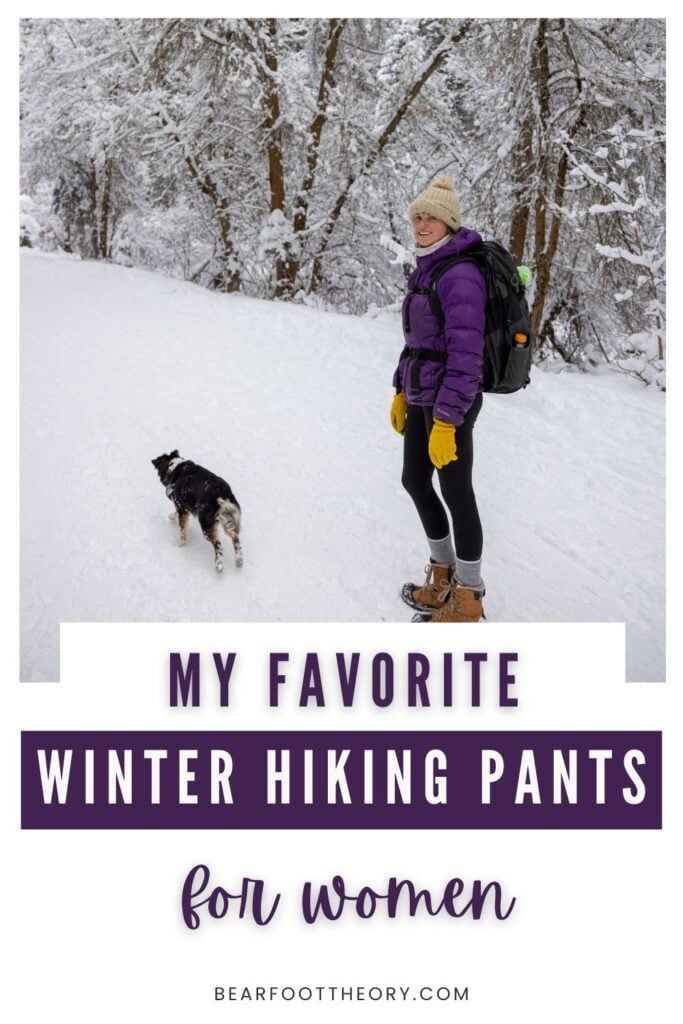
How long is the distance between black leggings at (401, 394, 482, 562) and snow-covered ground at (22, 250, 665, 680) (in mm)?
592

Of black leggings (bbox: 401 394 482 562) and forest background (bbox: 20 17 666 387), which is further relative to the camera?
forest background (bbox: 20 17 666 387)

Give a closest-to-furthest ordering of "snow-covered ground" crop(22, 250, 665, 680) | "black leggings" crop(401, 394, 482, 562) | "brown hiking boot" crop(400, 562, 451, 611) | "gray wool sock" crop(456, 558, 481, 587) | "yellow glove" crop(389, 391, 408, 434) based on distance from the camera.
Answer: "black leggings" crop(401, 394, 482, 562) < "gray wool sock" crop(456, 558, 481, 587) < "yellow glove" crop(389, 391, 408, 434) < "brown hiking boot" crop(400, 562, 451, 611) < "snow-covered ground" crop(22, 250, 665, 680)

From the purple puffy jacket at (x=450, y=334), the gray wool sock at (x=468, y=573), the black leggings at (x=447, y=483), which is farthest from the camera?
the gray wool sock at (x=468, y=573)

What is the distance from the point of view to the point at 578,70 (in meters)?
9.22

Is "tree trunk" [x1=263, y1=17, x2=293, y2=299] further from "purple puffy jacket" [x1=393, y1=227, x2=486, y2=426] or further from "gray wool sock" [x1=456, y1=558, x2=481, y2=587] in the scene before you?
"gray wool sock" [x1=456, y1=558, x2=481, y2=587]

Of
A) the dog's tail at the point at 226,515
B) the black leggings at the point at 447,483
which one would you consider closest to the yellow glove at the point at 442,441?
the black leggings at the point at 447,483

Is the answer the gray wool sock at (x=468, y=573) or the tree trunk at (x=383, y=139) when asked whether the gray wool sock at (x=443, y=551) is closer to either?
the gray wool sock at (x=468, y=573)

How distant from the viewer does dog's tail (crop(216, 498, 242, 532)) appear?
14.0 feet

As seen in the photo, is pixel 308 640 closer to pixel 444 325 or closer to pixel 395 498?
pixel 444 325

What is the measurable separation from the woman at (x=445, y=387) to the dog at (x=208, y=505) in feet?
3.67

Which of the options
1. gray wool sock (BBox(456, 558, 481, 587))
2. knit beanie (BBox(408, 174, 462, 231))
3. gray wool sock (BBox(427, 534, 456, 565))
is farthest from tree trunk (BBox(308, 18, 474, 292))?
gray wool sock (BBox(456, 558, 481, 587))

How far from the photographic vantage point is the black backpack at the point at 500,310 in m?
3.18

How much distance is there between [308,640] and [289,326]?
26.1 ft

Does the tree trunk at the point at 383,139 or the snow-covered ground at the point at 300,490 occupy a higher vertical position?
the tree trunk at the point at 383,139
